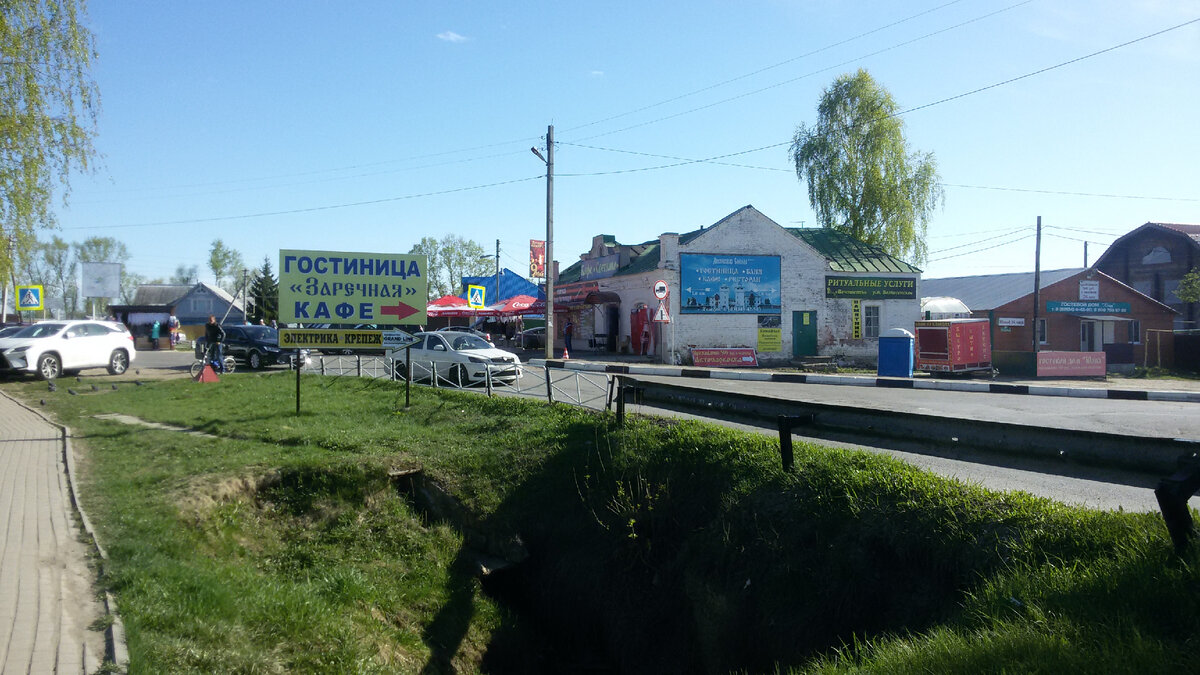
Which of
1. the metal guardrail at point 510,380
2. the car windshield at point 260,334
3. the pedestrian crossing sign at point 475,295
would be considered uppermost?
the pedestrian crossing sign at point 475,295

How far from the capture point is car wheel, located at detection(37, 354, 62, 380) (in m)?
20.2

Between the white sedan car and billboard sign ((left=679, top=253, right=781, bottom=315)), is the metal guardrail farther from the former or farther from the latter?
billboard sign ((left=679, top=253, right=781, bottom=315))

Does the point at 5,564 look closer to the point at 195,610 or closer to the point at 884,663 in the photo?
the point at 195,610

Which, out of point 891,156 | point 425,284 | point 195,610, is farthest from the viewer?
point 891,156

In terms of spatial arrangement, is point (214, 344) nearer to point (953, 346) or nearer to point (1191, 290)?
point (953, 346)

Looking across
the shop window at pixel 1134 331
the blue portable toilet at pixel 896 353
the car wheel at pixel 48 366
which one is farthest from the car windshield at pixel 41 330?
the shop window at pixel 1134 331

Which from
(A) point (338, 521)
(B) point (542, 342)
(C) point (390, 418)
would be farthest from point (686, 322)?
(A) point (338, 521)

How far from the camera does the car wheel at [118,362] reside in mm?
22156

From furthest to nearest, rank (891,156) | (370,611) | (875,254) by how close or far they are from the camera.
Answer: (891,156) → (875,254) → (370,611)

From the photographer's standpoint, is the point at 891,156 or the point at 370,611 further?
the point at 891,156

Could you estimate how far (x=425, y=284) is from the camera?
14695mm

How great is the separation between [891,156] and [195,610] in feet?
151

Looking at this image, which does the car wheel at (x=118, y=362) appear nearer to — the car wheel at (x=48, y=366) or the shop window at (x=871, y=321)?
the car wheel at (x=48, y=366)

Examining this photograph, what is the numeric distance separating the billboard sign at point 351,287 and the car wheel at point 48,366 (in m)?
11.7
